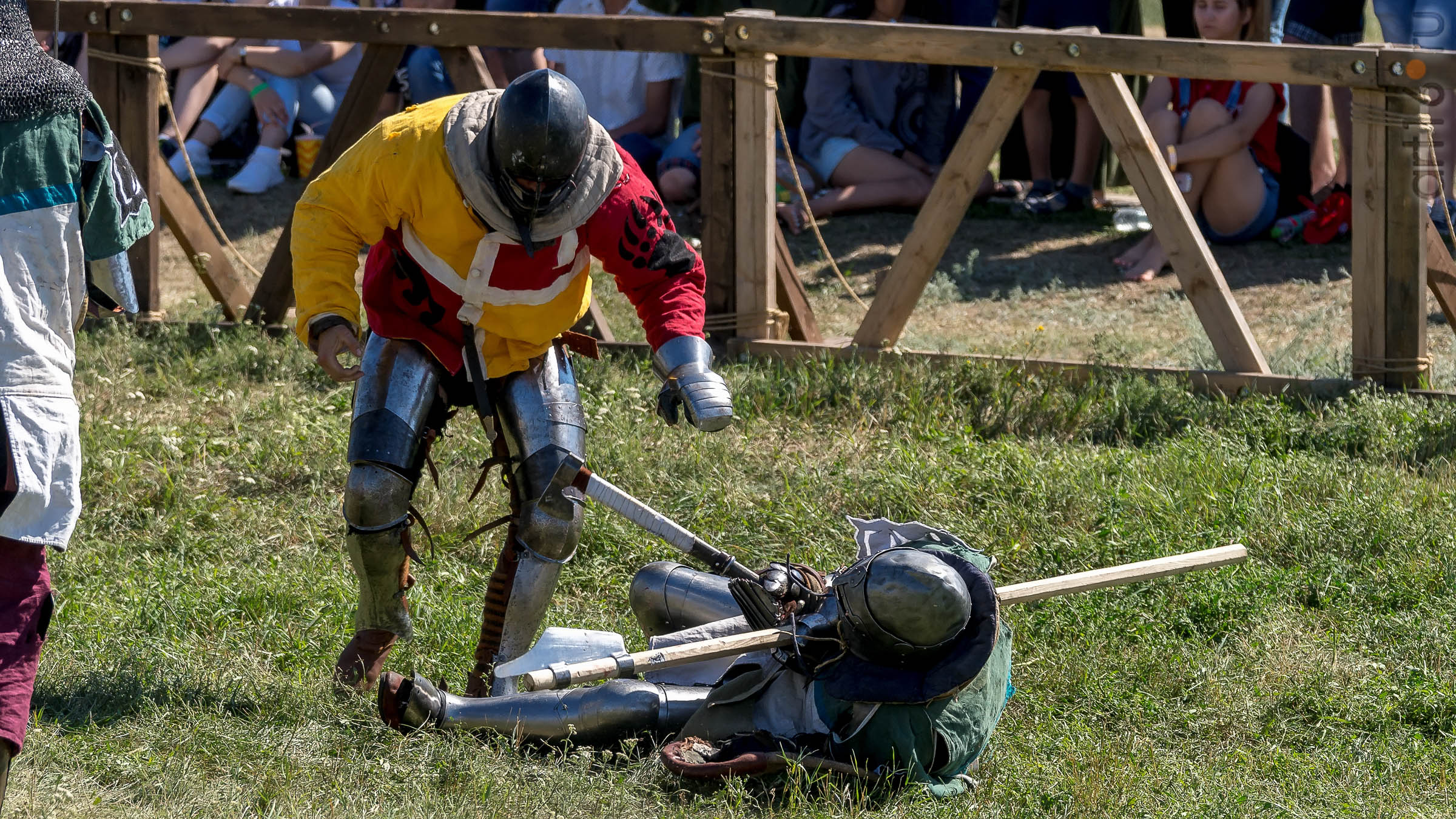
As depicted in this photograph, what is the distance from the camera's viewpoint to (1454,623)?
15.0ft

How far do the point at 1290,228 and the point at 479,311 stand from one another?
236 inches

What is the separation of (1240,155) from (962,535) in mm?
4159

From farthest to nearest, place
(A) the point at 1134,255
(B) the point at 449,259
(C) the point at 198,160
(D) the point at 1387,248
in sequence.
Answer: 1. (C) the point at 198,160
2. (A) the point at 1134,255
3. (D) the point at 1387,248
4. (B) the point at 449,259

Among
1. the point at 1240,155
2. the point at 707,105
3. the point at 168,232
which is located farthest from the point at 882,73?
the point at 168,232

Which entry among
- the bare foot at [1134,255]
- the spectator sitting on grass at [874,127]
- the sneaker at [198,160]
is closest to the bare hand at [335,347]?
the bare foot at [1134,255]

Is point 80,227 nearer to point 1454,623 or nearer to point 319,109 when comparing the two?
point 1454,623

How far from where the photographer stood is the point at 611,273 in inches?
162

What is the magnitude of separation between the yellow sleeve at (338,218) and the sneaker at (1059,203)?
608 cm

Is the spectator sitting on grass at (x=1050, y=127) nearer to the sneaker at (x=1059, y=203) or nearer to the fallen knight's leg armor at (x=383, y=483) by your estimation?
the sneaker at (x=1059, y=203)

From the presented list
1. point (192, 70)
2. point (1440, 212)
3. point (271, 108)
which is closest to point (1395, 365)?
point (1440, 212)

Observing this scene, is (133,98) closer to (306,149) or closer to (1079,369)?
(306,149)

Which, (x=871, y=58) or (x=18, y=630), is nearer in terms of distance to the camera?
(x=18, y=630)

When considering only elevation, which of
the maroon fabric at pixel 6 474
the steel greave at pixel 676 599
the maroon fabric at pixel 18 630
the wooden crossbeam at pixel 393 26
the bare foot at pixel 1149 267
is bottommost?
the bare foot at pixel 1149 267

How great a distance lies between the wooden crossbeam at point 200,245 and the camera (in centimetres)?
728
